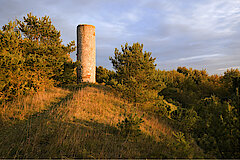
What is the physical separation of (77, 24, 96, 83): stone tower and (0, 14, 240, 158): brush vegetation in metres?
1.09

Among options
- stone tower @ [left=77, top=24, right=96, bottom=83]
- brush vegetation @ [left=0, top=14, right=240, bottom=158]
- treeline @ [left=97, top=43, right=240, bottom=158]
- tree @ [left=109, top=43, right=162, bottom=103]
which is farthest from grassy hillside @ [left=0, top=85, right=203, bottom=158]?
stone tower @ [left=77, top=24, right=96, bottom=83]

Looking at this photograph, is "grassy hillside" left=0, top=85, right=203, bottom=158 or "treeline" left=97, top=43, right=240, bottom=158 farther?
"grassy hillside" left=0, top=85, right=203, bottom=158

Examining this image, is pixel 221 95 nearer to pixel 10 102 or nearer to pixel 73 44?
pixel 73 44

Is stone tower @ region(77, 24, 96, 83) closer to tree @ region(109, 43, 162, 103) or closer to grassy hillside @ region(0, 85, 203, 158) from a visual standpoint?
tree @ region(109, 43, 162, 103)

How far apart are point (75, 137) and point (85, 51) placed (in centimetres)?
1029

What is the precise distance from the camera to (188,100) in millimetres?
13547

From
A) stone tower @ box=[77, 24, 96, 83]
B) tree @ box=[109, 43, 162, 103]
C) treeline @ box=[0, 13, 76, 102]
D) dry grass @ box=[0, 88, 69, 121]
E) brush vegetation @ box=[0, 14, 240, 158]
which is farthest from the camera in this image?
stone tower @ box=[77, 24, 96, 83]

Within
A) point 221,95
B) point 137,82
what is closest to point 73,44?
point 137,82

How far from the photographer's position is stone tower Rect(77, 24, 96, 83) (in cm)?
1393

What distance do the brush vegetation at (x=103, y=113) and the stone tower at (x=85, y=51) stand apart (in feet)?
3.56

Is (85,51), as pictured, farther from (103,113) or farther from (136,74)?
(103,113)

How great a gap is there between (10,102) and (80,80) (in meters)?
6.51

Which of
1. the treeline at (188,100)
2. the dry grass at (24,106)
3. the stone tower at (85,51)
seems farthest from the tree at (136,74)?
the dry grass at (24,106)

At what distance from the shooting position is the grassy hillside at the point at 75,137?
13.9ft
